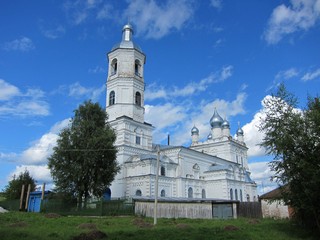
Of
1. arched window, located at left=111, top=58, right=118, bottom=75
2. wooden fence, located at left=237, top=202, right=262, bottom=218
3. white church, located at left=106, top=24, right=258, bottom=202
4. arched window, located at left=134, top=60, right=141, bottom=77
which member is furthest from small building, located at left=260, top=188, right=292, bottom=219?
arched window, located at left=111, top=58, right=118, bottom=75

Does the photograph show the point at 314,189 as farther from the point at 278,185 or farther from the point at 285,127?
the point at 285,127

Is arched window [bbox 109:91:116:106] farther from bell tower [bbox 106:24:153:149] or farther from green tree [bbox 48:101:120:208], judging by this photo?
green tree [bbox 48:101:120:208]

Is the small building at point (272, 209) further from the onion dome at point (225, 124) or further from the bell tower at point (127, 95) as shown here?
the onion dome at point (225, 124)

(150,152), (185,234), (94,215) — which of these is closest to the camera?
(185,234)

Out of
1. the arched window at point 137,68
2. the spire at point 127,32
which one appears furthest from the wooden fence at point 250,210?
the spire at point 127,32

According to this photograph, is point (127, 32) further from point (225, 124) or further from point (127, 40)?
point (225, 124)

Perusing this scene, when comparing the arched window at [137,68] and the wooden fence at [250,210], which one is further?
the arched window at [137,68]

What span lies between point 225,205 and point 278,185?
52.1ft

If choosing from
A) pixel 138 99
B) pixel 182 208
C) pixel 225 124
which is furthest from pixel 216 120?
pixel 182 208

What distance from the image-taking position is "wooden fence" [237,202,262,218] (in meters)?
32.8

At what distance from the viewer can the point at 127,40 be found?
45.2 meters

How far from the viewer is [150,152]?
1743 inches

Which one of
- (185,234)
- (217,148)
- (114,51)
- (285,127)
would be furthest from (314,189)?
(217,148)

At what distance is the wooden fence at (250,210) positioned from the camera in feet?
108
